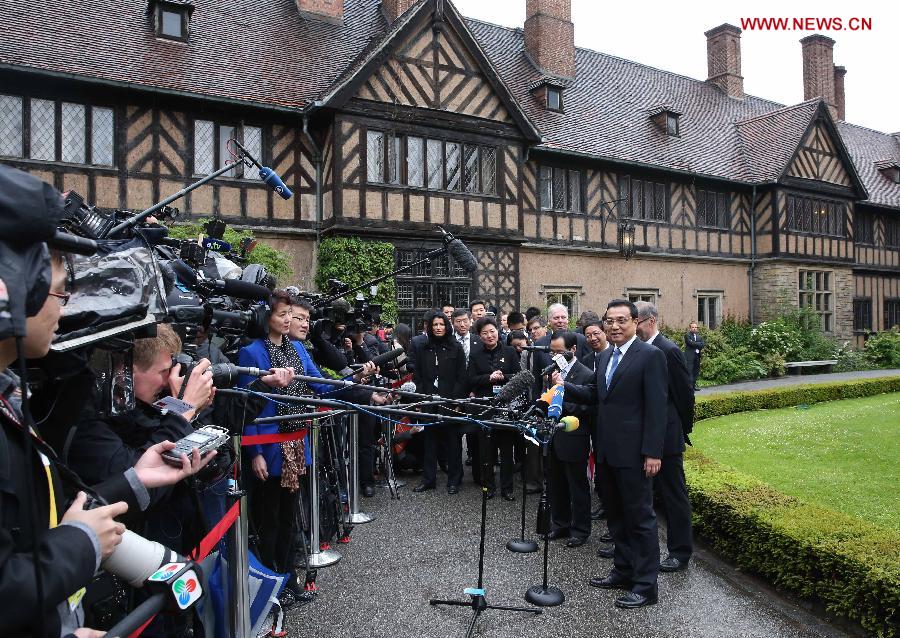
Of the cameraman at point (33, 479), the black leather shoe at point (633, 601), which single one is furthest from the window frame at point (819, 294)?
the cameraman at point (33, 479)

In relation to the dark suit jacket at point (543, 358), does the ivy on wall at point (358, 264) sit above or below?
above

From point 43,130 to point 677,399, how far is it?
13.4 m

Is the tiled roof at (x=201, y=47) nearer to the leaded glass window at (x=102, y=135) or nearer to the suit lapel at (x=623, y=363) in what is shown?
the leaded glass window at (x=102, y=135)

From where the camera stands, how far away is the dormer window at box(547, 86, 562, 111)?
68.4 ft

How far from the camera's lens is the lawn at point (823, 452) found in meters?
6.67

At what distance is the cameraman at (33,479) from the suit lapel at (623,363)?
12.9 feet

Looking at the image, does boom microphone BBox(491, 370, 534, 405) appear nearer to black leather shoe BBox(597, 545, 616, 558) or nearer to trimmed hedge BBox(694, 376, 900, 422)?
black leather shoe BBox(597, 545, 616, 558)

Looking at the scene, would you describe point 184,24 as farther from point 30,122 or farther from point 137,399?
point 137,399

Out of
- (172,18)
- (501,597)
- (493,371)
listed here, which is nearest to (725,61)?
(172,18)

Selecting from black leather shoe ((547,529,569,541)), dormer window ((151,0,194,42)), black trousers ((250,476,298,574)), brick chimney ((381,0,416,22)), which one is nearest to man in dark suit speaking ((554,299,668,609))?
black leather shoe ((547,529,569,541))

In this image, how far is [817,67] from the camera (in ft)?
98.2

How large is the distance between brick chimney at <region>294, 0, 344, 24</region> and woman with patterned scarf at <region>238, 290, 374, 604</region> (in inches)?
652

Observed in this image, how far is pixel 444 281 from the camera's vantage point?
56.9 feet

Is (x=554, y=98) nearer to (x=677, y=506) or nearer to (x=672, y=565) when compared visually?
(x=677, y=506)
